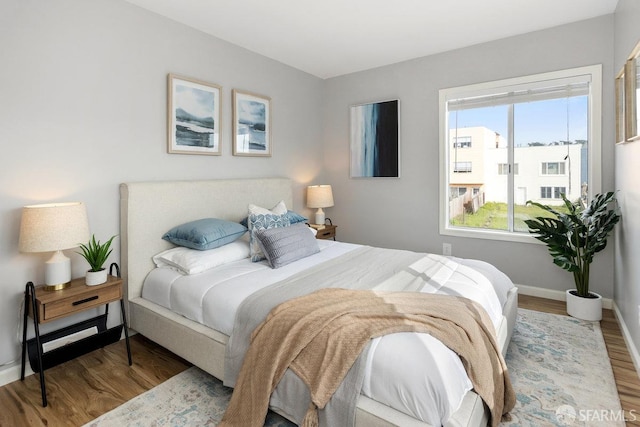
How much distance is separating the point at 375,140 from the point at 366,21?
1.52 m

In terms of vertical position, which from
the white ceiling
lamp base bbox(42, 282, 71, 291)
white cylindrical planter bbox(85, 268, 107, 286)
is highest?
the white ceiling

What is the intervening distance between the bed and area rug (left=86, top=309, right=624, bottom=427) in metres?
0.16

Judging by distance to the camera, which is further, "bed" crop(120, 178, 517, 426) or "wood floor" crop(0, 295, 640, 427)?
"wood floor" crop(0, 295, 640, 427)

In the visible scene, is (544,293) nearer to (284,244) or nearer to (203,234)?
(284,244)

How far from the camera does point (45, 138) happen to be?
7.26ft

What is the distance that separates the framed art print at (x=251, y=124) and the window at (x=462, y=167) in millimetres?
2131

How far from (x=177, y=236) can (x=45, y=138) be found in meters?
1.06

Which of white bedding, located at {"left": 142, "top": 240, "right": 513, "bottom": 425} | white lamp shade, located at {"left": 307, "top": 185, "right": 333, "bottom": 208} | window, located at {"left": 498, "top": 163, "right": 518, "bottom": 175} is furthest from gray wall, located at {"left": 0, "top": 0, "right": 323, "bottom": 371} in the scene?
window, located at {"left": 498, "top": 163, "right": 518, "bottom": 175}

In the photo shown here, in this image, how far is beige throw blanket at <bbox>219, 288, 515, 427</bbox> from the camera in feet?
4.71

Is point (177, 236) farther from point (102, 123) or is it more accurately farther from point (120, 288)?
point (102, 123)

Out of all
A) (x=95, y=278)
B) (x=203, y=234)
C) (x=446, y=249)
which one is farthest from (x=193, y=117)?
(x=446, y=249)

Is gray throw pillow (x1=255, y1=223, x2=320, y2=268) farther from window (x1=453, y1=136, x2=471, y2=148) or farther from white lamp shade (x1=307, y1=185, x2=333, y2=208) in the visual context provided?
window (x1=453, y1=136, x2=471, y2=148)

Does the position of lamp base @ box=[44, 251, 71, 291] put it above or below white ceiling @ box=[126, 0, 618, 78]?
below

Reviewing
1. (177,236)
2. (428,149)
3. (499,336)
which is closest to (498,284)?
(499,336)
